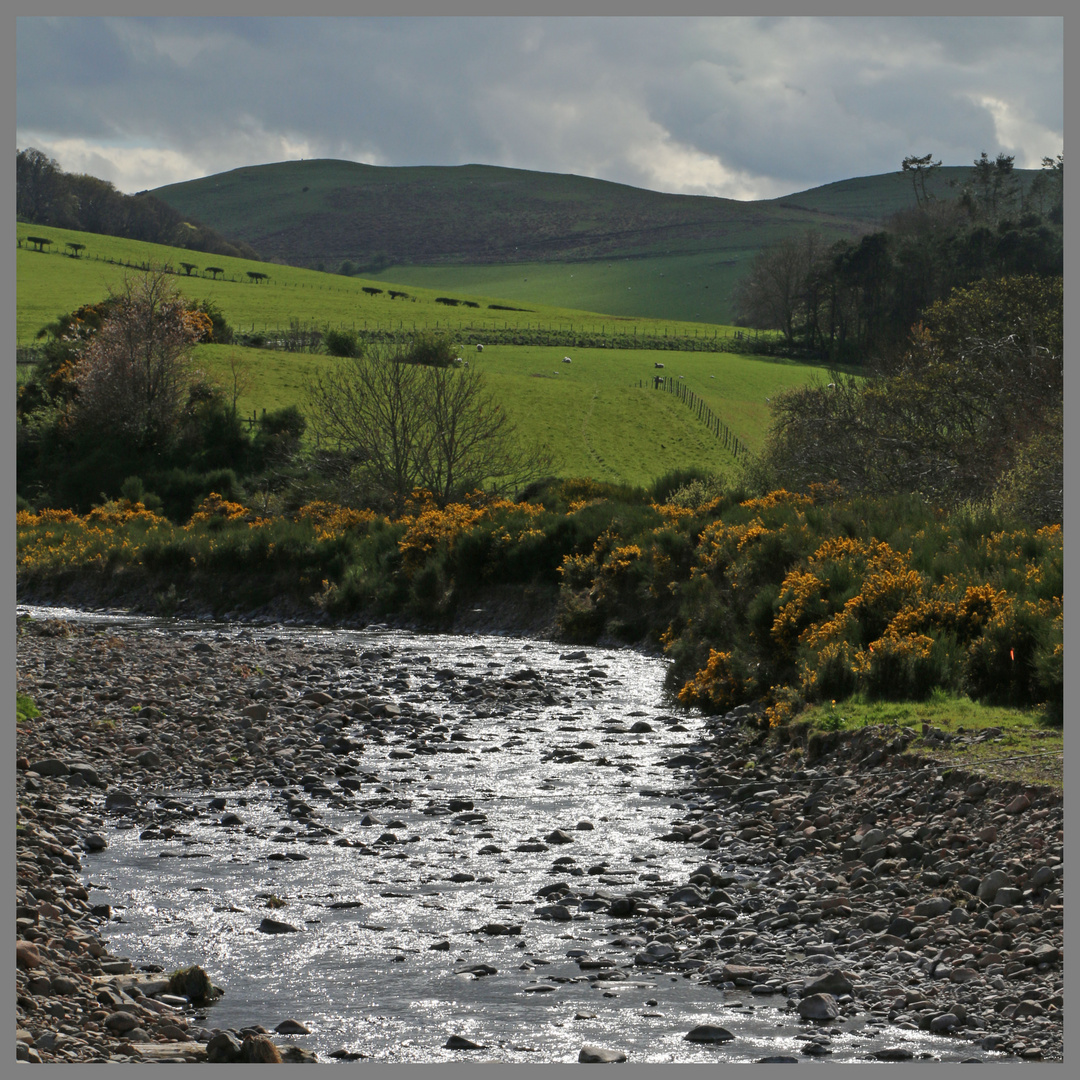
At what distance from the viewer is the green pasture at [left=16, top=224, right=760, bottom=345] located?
92062 mm

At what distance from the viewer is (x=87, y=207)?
163 metres

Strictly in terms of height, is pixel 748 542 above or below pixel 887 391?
below

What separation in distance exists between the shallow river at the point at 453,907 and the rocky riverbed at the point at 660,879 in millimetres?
55

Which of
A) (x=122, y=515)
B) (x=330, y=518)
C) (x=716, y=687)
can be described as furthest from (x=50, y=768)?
(x=122, y=515)

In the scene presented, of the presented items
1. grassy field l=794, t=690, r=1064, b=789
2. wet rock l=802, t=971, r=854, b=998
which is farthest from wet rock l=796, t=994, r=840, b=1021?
grassy field l=794, t=690, r=1064, b=789

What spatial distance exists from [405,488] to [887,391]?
63.0 feet

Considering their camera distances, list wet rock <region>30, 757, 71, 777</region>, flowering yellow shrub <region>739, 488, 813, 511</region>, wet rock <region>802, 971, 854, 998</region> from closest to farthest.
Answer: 1. wet rock <region>802, 971, 854, 998</region>
2. wet rock <region>30, 757, 71, 777</region>
3. flowering yellow shrub <region>739, 488, 813, 511</region>

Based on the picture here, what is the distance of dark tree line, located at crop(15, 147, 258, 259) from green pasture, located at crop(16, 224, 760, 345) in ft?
60.7

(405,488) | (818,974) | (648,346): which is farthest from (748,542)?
(648,346)

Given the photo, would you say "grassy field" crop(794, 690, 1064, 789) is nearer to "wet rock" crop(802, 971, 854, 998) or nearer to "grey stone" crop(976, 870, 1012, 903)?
"grey stone" crop(976, 870, 1012, 903)

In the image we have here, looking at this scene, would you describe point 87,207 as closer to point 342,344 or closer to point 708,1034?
point 342,344

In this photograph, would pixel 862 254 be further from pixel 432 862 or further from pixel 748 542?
pixel 432 862

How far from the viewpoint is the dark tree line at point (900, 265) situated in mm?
81438

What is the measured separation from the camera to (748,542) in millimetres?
24453
